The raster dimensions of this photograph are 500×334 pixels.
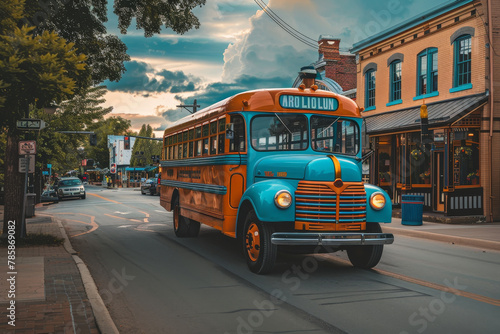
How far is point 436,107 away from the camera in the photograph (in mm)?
20609

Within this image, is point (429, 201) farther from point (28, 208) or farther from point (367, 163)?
point (28, 208)

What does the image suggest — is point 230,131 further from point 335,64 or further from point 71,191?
point 71,191

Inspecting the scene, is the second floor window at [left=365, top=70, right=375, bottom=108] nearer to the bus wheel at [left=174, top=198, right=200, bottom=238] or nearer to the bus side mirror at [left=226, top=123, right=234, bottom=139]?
the bus wheel at [left=174, top=198, right=200, bottom=238]

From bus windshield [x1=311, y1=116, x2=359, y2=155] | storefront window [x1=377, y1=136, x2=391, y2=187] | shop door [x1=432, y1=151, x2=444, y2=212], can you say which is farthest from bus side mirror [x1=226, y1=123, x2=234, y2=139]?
storefront window [x1=377, y1=136, x2=391, y2=187]

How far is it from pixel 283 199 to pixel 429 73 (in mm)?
15876

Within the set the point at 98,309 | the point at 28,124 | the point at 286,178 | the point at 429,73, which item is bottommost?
the point at 98,309

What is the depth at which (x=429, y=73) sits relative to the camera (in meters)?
21.6

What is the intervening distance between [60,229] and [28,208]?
5678 mm

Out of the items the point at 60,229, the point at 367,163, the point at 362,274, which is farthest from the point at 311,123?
the point at 367,163

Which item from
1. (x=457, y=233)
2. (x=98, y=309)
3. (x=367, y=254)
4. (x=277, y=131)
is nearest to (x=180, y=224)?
(x=277, y=131)

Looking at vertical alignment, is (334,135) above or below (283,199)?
above

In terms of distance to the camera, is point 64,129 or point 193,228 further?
point 64,129

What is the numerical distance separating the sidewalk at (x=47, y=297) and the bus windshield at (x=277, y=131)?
3760mm

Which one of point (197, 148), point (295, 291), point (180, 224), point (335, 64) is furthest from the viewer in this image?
point (335, 64)
